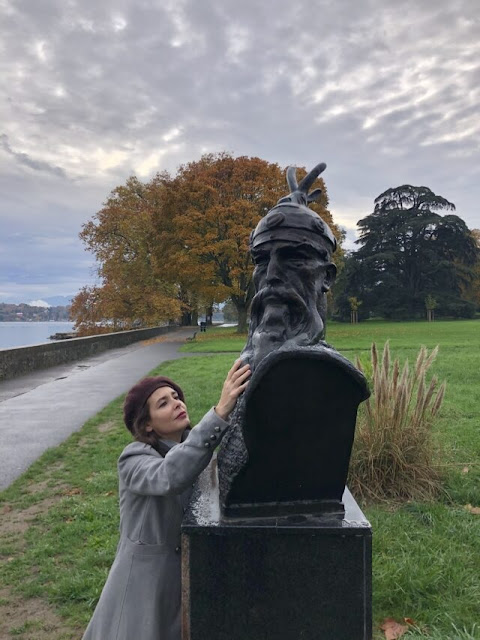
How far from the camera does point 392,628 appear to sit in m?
3.21

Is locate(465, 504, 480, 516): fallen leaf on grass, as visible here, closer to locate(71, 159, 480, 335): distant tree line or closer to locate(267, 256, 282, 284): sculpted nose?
locate(267, 256, 282, 284): sculpted nose

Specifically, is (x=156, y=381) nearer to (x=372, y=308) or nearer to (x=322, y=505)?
(x=322, y=505)

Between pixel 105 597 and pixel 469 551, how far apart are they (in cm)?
293

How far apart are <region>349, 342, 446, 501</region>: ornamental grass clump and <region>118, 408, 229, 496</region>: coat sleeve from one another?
337 centimetres

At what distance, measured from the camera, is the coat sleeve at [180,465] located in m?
2.06

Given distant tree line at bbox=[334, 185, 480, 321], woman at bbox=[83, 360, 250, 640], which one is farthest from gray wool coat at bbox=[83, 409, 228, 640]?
distant tree line at bbox=[334, 185, 480, 321]

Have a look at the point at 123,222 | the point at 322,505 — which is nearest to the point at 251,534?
the point at 322,505

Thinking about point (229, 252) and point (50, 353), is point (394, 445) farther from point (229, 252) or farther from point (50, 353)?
point (229, 252)

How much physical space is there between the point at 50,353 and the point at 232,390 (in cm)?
1591

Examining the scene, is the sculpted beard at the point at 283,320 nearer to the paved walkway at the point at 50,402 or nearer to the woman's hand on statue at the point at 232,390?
the woman's hand on statue at the point at 232,390

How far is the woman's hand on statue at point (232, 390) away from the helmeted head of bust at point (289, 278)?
236 mm

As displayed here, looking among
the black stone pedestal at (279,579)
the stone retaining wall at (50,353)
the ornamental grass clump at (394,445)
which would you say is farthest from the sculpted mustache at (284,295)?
the stone retaining wall at (50,353)

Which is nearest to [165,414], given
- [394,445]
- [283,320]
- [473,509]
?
[283,320]

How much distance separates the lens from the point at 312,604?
2227 millimetres
